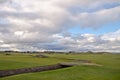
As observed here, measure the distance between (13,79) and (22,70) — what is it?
38.6 ft

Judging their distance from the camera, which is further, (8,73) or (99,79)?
(8,73)

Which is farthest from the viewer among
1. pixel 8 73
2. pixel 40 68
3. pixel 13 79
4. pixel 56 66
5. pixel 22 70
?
pixel 56 66

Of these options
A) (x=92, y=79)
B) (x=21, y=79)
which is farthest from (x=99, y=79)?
(x=21, y=79)

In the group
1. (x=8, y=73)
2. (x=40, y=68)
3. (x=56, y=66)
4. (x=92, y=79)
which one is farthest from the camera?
(x=56, y=66)

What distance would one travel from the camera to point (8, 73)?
156ft

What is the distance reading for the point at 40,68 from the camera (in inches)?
2201

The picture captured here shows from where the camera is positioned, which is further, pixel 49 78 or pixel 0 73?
pixel 0 73

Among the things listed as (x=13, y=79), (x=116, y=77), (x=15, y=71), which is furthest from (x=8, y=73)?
(x=116, y=77)

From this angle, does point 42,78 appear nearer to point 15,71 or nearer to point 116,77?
point 15,71

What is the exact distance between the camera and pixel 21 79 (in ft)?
129

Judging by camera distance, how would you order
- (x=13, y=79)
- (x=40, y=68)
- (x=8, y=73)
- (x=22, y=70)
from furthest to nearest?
1. (x=40, y=68)
2. (x=22, y=70)
3. (x=8, y=73)
4. (x=13, y=79)

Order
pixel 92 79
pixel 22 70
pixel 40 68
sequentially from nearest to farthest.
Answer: pixel 92 79, pixel 22 70, pixel 40 68

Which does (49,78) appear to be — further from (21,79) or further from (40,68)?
(40,68)

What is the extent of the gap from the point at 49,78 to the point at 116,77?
15.1m
